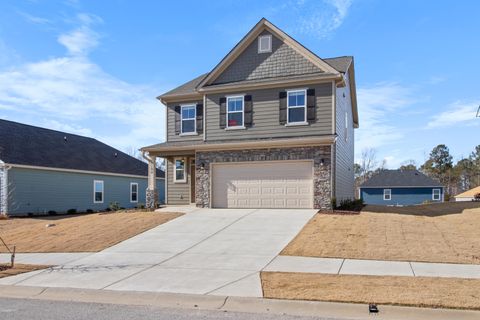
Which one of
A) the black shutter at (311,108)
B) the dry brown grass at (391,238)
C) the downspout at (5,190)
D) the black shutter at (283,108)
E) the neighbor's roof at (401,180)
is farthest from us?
the neighbor's roof at (401,180)

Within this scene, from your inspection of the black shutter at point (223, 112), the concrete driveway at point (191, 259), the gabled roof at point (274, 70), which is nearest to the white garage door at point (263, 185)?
the concrete driveway at point (191, 259)

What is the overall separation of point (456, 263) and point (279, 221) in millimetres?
6771

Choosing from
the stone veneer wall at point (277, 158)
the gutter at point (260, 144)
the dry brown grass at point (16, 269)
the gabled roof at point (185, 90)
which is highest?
the gabled roof at point (185, 90)

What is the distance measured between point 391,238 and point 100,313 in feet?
28.7

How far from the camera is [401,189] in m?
46.9

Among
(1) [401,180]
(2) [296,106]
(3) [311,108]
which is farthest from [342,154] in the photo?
(1) [401,180]

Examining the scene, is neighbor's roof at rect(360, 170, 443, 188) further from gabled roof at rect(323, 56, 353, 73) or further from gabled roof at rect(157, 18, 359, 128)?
gabled roof at rect(157, 18, 359, 128)

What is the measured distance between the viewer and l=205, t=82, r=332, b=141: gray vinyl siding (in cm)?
1925

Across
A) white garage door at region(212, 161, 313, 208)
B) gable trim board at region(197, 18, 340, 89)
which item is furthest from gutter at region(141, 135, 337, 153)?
gable trim board at region(197, 18, 340, 89)

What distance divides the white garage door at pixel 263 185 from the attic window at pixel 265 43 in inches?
Answer: 221

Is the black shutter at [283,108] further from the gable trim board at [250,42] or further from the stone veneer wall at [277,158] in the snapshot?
the gable trim board at [250,42]

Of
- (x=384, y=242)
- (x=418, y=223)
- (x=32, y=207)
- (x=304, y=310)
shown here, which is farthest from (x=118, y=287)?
(x=32, y=207)

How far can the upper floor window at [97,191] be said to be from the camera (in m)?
30.9

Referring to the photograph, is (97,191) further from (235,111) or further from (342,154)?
(342,154)
